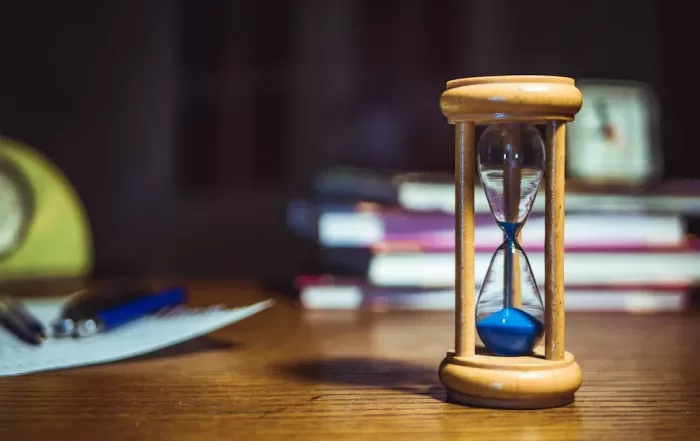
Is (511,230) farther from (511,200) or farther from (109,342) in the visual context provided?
(109,342)

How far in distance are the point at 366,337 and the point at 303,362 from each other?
0.13 meters

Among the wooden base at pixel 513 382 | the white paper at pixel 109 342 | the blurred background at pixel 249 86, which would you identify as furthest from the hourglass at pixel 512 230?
the blurred background at pixel 249 86

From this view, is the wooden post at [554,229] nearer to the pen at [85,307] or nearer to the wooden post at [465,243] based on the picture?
the wooden post at [465,243]

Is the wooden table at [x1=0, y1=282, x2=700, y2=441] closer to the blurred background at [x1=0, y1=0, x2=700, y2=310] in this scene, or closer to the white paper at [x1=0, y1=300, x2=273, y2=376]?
the white paper at [x1=0, y1=300, x2=273, y2=376]

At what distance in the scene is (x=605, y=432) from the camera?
0.46 m

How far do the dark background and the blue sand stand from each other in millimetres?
831

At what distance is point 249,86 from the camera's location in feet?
4.50

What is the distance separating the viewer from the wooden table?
46cm

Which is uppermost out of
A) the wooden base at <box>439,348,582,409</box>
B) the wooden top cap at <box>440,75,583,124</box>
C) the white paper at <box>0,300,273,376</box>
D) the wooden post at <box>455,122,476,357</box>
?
the wooden top cap at <box>440,75,583,124</box>

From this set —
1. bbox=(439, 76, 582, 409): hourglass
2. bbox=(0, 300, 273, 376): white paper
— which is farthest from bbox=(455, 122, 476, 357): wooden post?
bbox=(0, 300, 273, 376): white paper

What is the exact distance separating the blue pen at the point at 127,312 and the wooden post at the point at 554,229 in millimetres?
423

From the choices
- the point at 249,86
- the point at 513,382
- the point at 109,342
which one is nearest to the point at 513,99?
the point at 513,382

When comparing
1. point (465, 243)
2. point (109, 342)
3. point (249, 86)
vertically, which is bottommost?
point (109, 342)

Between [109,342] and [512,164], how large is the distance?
39 centimetres
